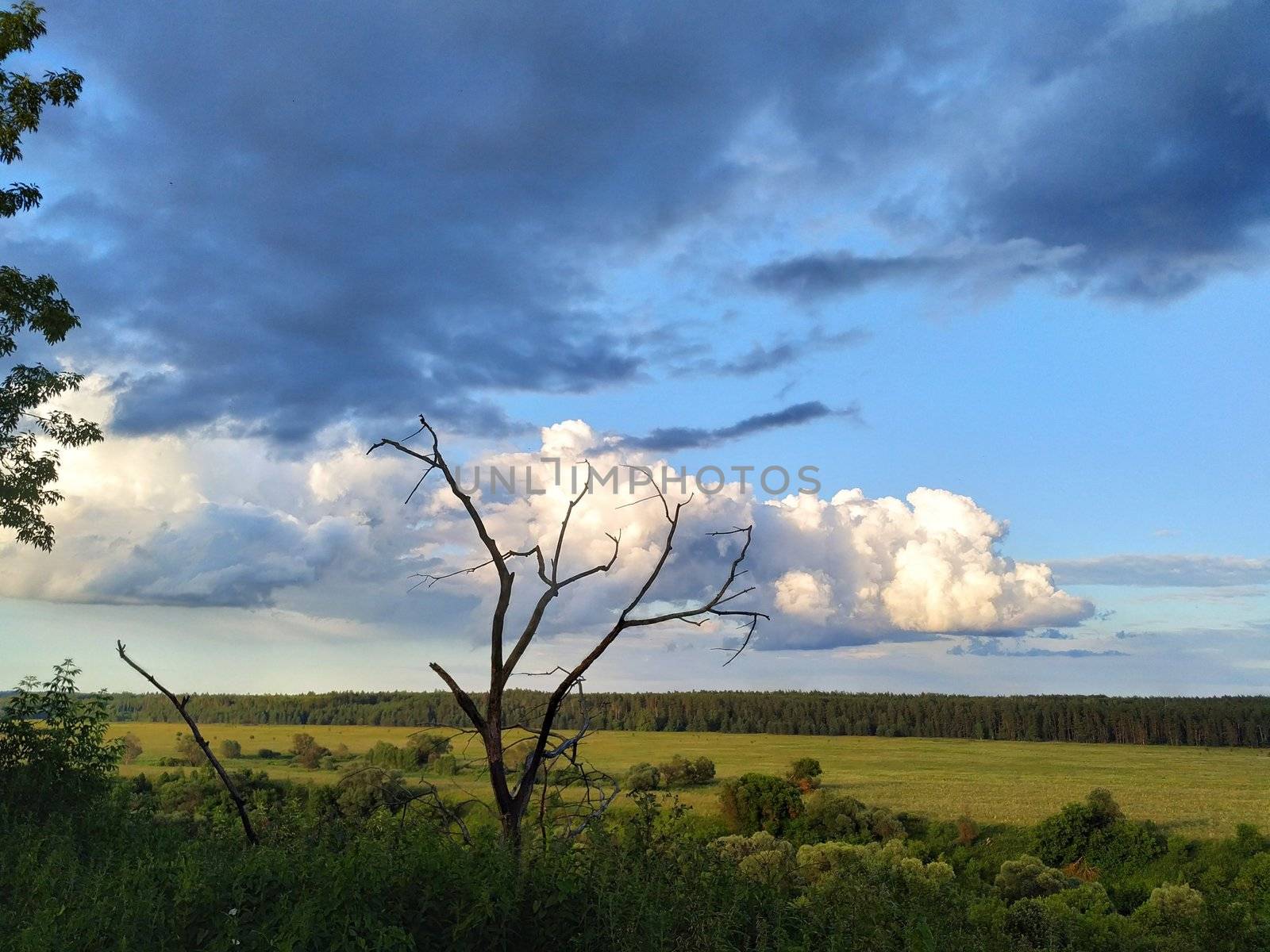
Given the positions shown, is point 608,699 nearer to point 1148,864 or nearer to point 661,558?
point 661,558

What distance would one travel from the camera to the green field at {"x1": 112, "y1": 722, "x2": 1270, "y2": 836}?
66.8 meters

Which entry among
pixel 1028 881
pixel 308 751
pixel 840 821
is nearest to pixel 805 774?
pixel 840 821

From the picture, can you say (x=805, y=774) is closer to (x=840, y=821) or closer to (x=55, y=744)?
(x=840, y=821)

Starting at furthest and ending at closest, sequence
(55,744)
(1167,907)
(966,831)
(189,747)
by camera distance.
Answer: (966,831) < (1167,907) < (189,747) < (55,744)

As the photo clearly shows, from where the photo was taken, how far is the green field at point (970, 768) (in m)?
66.8

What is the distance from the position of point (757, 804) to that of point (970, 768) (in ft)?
99.4

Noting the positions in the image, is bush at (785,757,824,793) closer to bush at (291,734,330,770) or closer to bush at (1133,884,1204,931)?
bush at (291,734,330,770)

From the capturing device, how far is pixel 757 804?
63781mm

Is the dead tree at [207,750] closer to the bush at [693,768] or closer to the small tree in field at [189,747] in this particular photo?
the small tree in field at [189,747]

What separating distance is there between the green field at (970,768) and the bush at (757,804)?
181cm

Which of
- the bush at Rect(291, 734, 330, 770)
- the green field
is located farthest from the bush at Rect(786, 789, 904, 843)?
the bush at Rect(291, 734, 330, 770)

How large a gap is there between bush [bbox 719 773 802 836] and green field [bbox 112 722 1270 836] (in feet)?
5.93

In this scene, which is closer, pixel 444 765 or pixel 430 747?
pixel 444 765

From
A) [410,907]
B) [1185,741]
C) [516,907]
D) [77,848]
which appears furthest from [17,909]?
[1185,741]
